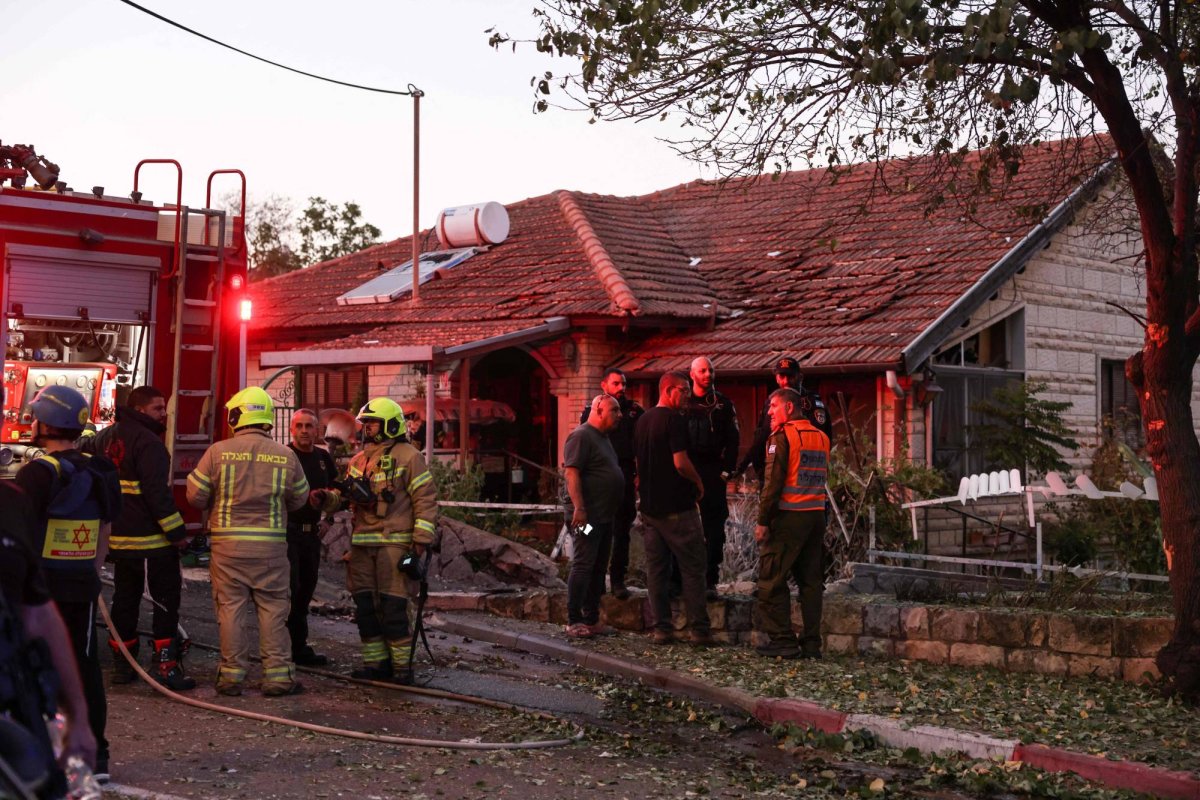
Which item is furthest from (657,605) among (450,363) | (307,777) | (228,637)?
(450,363)

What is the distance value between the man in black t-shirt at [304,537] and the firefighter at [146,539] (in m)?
0.94

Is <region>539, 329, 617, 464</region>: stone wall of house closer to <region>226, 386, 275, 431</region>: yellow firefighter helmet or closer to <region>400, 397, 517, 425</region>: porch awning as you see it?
<region>400, 397, 517, 425</region>: porch awning

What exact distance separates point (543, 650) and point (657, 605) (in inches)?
36.1

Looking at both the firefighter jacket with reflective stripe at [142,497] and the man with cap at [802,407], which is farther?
the man with cap at [802,407]

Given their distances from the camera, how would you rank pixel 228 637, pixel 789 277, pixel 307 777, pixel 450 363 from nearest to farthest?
1. pixel 307 777
2. pixel 228 637
3. pixel 450 363
4. pixel 789 277

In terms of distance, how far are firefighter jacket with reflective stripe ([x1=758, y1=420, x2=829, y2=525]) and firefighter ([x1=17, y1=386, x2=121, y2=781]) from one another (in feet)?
16.7

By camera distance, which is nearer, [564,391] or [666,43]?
[666,43]

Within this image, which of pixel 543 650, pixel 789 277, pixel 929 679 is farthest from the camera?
pixel 789 277

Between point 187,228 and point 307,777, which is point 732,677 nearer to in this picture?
point 307,777

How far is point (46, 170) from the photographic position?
10.7m

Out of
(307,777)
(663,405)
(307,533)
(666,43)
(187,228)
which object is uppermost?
(666,43)

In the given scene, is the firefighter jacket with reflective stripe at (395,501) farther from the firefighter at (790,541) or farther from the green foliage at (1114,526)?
the green foliage at (1114,526)

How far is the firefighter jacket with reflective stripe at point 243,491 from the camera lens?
809 cm

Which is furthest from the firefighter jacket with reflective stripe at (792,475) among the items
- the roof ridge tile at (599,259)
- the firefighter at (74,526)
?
the roof ridge tile at (599,259)
